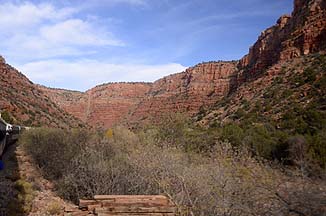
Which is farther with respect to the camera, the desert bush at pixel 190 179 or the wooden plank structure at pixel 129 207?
the wooden plank structure at pixel 129 207

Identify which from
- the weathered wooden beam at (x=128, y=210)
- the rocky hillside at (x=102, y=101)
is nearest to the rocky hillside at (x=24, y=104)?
the rocky hillside at (x=102, y=101)

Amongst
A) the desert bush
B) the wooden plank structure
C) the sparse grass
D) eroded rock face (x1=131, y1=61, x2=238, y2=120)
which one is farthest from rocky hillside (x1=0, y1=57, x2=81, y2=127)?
the wooden plank structure

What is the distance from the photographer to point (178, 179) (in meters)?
11.7

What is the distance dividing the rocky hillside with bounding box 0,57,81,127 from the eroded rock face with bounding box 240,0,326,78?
32876mm

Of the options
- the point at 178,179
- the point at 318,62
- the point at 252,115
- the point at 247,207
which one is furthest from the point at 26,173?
the point at 318,62

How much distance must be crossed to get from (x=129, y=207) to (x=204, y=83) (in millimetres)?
83755

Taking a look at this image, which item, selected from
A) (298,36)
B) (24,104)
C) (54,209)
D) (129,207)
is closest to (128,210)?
(129,207)

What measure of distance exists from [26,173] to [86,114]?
86133 mm

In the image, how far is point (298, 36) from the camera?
52875mm

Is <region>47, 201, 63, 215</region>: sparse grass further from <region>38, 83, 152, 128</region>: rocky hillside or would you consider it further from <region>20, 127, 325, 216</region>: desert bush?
<region>38, 83, 152, 128</region>: rocky hillside

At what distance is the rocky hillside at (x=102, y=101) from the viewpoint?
104 meters

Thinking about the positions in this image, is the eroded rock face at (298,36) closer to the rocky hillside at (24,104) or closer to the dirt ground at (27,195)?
the rocky hillside at (24,104)

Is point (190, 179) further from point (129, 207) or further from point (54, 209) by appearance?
point (54, 209)

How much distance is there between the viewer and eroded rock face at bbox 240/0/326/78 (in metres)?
49.7
